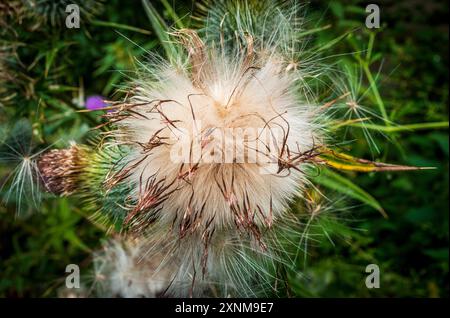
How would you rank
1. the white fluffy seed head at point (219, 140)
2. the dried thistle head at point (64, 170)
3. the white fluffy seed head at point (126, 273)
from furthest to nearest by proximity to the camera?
the white fluffy seed head at point (126, 273) → the dried thistle head at point (64, 170) → the white fluffy seed head at point (219, 140)

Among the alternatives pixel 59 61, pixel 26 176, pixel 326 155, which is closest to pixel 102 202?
pixel 26 176

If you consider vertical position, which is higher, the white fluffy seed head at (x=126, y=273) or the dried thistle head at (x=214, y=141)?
the dried thistle head at (x=214, y=141)

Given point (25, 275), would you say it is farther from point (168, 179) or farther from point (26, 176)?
point (168, 179)

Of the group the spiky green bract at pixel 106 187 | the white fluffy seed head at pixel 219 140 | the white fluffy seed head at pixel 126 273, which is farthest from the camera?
the white fluffy seed head at pixel 126 273

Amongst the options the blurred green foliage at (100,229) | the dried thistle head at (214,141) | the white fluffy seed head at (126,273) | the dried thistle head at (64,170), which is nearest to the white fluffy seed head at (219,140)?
the dried thistle head at (214,141)

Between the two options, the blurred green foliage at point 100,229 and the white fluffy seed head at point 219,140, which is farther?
the blurred green foliage at point 100,229

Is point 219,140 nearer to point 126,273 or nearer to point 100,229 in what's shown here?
point 126,273

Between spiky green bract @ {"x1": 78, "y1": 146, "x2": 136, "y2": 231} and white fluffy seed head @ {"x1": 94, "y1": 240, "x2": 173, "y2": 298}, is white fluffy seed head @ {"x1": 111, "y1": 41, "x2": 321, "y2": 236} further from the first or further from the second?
white fluffy seed head @ {"x1": 94, "y1": 240, "x2": 173, "y2": 298}

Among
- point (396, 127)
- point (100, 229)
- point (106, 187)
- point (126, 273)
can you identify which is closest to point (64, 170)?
point (106, 187)

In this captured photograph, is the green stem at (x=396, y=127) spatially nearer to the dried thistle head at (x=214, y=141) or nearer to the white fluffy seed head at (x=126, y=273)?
the dried thistle head at (x=214, y=141)
